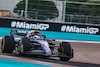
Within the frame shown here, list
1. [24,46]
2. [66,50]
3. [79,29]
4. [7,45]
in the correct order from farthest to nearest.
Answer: [79,29], [7,45], [66,50], [24,46]

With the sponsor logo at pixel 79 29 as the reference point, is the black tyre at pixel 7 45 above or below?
above

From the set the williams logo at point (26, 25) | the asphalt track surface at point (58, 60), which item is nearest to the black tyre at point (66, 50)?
the asphalt track surface at point (58, 60)

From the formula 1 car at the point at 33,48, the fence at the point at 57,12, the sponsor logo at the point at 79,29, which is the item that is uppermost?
the fence at the point at 57,12

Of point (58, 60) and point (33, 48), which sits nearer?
point (58, 60)

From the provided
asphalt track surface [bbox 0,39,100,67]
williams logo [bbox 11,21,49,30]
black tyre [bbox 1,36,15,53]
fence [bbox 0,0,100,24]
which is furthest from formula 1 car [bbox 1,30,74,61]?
fence [bbox 0,0,100,24]

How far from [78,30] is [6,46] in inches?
352

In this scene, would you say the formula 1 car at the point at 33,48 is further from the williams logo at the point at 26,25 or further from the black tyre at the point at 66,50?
the williams logo at the point at 26,25

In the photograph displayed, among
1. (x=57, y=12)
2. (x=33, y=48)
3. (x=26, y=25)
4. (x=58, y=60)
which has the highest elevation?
(x=57, y=12)

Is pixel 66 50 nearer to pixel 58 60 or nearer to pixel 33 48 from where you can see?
pixel 58 60

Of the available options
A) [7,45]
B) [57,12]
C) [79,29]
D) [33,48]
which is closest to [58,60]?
[33,48]

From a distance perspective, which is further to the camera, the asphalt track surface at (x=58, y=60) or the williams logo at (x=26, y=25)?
the williams logo at (x=26, y=25)

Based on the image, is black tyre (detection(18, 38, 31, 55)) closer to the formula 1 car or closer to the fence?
the formula 1 car

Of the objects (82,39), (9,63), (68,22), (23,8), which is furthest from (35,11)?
(9,63)

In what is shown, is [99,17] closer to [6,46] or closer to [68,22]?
[68,22]
